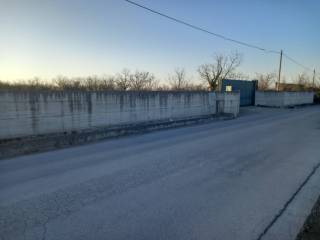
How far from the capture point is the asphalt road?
11.2ft

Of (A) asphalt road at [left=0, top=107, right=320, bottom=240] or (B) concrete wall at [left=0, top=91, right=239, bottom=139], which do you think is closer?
(A) asphalt road at [left=0, top=107, right=320, bottom=240]

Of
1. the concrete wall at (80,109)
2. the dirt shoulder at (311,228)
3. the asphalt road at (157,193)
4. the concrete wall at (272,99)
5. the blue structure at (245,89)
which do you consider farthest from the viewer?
the concrete wall at (272,99)

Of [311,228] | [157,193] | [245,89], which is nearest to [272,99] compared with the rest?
[245,89]

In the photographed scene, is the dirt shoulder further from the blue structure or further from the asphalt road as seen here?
the blue structure

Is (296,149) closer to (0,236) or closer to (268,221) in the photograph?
(268,221)

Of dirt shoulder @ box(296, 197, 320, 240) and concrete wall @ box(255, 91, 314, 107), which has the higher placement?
concrete wall @ box(255, 91, 314, 107)

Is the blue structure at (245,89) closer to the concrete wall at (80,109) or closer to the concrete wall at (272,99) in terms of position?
the concrete wall at (272,99)

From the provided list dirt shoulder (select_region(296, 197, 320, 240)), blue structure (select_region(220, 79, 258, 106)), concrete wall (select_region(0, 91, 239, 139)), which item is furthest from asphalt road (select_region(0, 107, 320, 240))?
blue structure (select_region(220, 79, 258, 106))

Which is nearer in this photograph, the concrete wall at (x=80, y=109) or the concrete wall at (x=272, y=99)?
the concrete wall at (x=80, y=109)

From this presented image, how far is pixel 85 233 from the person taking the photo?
3.28 m

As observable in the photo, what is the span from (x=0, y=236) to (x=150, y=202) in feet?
7.12

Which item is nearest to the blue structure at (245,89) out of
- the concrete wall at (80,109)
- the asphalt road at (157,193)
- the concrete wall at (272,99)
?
the concrete wall at (272,99)

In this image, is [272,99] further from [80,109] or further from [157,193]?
[157,193]

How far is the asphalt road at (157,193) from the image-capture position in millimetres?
3406
